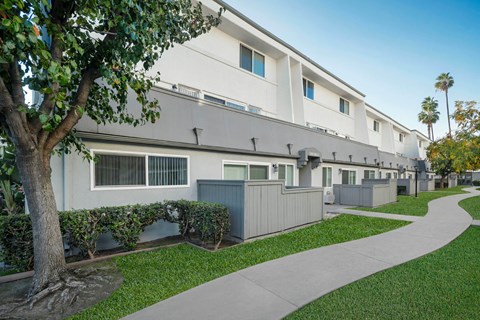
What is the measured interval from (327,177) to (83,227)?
14119 millimetres

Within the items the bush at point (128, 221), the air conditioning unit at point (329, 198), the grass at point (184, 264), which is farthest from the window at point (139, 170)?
the air conditioning unit at point (329, 198)

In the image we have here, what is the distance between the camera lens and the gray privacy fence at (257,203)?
6.77 m

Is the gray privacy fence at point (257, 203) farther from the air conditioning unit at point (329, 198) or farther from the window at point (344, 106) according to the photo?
the window at point (344, 106)

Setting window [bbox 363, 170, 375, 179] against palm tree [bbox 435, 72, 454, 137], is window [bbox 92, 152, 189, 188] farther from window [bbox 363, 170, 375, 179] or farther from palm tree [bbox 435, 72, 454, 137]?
palm tree [bbox 435, 72, 454, 137]

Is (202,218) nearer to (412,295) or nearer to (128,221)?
(128,221)

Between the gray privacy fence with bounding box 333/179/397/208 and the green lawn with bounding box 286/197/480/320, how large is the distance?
862cm

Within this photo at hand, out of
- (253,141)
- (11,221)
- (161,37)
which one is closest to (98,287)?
(11,221)

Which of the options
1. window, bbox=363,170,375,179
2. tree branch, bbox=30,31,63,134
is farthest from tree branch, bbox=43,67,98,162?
window, bbox=363,170,375,179

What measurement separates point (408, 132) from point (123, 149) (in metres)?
40.5

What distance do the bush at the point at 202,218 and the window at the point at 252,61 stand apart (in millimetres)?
8532

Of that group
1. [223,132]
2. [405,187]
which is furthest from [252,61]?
[405,187]

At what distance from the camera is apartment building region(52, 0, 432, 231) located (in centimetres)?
649

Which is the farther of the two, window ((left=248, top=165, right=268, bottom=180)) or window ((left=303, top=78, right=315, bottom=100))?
window ((left=303, top=78, right=315, bottom=100))

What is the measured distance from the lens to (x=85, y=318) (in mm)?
3289
